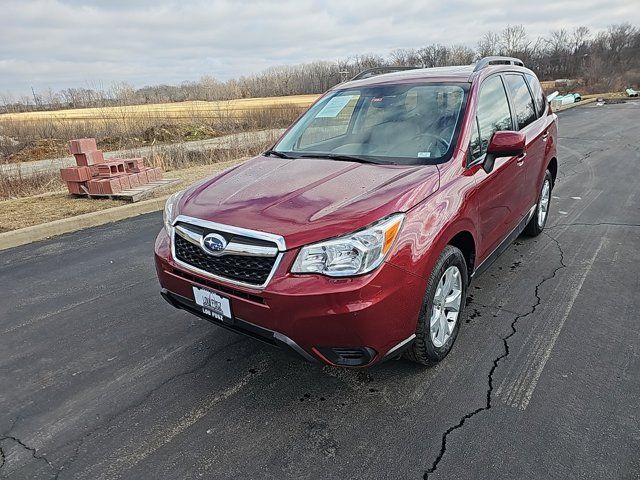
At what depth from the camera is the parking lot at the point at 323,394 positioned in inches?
92.1

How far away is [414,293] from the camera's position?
257cm

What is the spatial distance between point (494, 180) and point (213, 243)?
7.22 feet

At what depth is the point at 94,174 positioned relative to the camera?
8734 mm

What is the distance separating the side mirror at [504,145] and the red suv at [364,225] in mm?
11

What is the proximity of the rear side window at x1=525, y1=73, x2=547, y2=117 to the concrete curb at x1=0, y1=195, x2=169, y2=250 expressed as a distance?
20.1 feet

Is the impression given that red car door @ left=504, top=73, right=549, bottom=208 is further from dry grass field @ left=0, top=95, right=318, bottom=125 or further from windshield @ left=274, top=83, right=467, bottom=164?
dry grass field @ left=0, top=95, right=318, bottom=125

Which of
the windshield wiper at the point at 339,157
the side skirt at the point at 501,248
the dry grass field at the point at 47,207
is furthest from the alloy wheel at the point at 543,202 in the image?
the dry grass field at the point at 47,207

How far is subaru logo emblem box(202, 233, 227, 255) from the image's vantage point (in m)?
2.57

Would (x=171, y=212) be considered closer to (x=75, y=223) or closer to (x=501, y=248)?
(x=501, y=248)

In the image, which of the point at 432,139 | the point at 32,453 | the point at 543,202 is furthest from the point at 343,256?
the point at 543,202

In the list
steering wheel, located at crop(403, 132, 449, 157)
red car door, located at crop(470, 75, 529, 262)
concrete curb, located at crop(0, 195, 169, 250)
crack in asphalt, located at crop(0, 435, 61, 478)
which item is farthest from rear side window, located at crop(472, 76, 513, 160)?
concrete curb, located at crop(0, 195, 169, 250)

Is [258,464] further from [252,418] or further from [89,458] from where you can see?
[89,458]

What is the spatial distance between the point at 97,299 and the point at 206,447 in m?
2.55

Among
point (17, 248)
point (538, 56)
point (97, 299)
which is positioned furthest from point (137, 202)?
point (538, 56)
